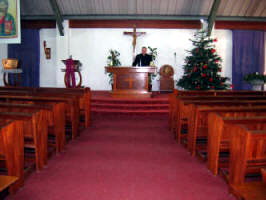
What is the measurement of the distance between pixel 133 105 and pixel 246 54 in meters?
5.97

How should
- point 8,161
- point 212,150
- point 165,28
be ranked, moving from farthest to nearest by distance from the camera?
point 165,28 < point 212,150 < point 8,161

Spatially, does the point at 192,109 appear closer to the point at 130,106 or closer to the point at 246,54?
the point at 130,106

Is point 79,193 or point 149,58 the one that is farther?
point 149,58

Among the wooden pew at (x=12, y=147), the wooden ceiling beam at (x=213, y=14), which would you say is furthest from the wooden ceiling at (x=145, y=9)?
the wooden pew at (x=12, y=147)

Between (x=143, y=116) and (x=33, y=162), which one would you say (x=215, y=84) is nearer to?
(x=143, y=116)

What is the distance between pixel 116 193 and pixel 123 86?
5.23 metres

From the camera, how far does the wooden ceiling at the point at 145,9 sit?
29.6ft

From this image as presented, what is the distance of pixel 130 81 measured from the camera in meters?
7.43

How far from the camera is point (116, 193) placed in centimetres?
237

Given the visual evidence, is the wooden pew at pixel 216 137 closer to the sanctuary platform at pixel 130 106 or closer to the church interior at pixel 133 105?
the church interior at pixel 133 105

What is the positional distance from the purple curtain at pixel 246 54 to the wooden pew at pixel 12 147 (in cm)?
919

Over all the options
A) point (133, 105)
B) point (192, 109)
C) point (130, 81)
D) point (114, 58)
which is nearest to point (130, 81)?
point (130, 81)

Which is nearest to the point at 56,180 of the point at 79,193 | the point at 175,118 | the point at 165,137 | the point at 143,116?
the point at 79,193

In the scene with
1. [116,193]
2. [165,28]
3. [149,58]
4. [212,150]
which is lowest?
[116,193]
